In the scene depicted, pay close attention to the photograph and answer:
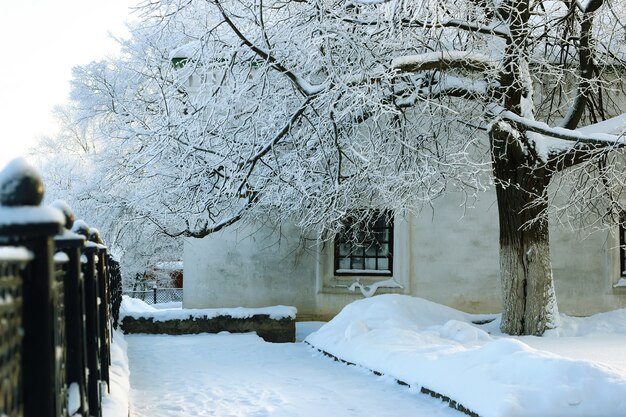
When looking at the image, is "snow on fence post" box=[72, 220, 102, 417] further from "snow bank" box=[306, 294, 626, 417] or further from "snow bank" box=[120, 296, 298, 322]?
"snow bank" box=[120, 296, 298, 322]

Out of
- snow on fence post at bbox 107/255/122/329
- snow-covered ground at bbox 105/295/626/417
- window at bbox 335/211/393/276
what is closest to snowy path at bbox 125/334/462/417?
snow-covered ground at bbox 105/295/626/417

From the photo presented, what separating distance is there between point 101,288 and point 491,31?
7.61 metres

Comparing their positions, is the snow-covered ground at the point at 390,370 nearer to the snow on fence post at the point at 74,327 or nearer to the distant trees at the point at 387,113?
the snow on fence post at the point at 74,327

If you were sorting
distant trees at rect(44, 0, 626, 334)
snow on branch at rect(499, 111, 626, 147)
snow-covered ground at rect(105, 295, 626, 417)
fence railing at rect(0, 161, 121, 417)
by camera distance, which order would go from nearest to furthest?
1. fence railing at rect(0, 161, 121, 417)
2. snow-covered ground at rect(105, 295, 626, 417)
3. distant trees at rect(44, 0, 626, 334)
4. snow on branch at rect(499, 111, 626, 147)

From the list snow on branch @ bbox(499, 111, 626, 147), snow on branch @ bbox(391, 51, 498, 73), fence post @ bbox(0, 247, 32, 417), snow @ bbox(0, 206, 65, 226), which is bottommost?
fence post @ bbox(0, 247, 32, 417)

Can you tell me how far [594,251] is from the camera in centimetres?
1759

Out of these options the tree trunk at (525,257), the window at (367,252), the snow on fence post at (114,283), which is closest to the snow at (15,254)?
the snow on fence post at (114,283)

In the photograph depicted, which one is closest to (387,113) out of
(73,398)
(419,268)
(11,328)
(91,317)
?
(419,268)

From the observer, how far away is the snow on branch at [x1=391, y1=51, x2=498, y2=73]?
1084 centimetres

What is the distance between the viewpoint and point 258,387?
828 centimetres

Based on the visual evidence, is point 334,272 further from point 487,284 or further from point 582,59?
point 582,59

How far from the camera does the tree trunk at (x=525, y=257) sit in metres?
12.4

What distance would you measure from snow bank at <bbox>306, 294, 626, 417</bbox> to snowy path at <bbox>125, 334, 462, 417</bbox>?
0.83 feet

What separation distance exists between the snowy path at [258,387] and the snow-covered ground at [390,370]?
0.5 inches
